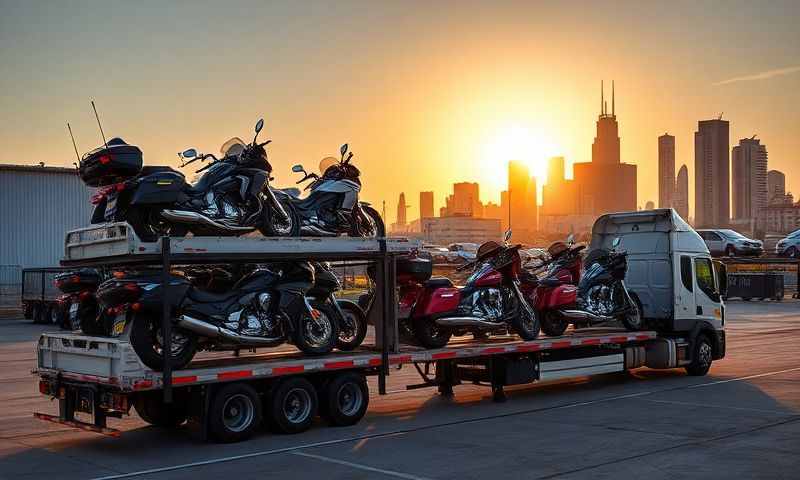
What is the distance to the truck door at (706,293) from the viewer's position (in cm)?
1920

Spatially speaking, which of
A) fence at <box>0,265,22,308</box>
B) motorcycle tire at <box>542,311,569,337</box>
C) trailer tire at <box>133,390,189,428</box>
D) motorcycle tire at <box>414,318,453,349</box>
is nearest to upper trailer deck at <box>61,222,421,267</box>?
motorcycle tire at <box>414,318,453,349</box>

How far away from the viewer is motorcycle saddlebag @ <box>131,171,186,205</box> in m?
11.7

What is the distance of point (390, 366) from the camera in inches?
541

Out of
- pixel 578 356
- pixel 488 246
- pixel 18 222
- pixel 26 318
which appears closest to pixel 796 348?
pixel 578 356

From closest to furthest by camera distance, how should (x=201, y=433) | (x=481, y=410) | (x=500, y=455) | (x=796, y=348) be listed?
1. (x=500, y=455)
2. (x=201, y=433)
3. (x=481, y=410)
4. (x=796, y=348)

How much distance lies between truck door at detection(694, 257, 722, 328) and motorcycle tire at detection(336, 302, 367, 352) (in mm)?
7857

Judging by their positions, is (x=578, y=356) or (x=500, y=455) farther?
(x=578, y=356)

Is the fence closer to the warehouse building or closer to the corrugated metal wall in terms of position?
the warehouse building

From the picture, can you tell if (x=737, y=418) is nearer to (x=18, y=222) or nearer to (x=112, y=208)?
(x=112, y=208)

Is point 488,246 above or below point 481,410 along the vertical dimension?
above

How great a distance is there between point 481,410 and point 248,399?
413cm

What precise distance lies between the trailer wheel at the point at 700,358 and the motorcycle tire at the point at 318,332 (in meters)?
8.32

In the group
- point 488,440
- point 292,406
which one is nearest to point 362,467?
point 488,440

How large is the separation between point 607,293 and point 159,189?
31.3 ft
